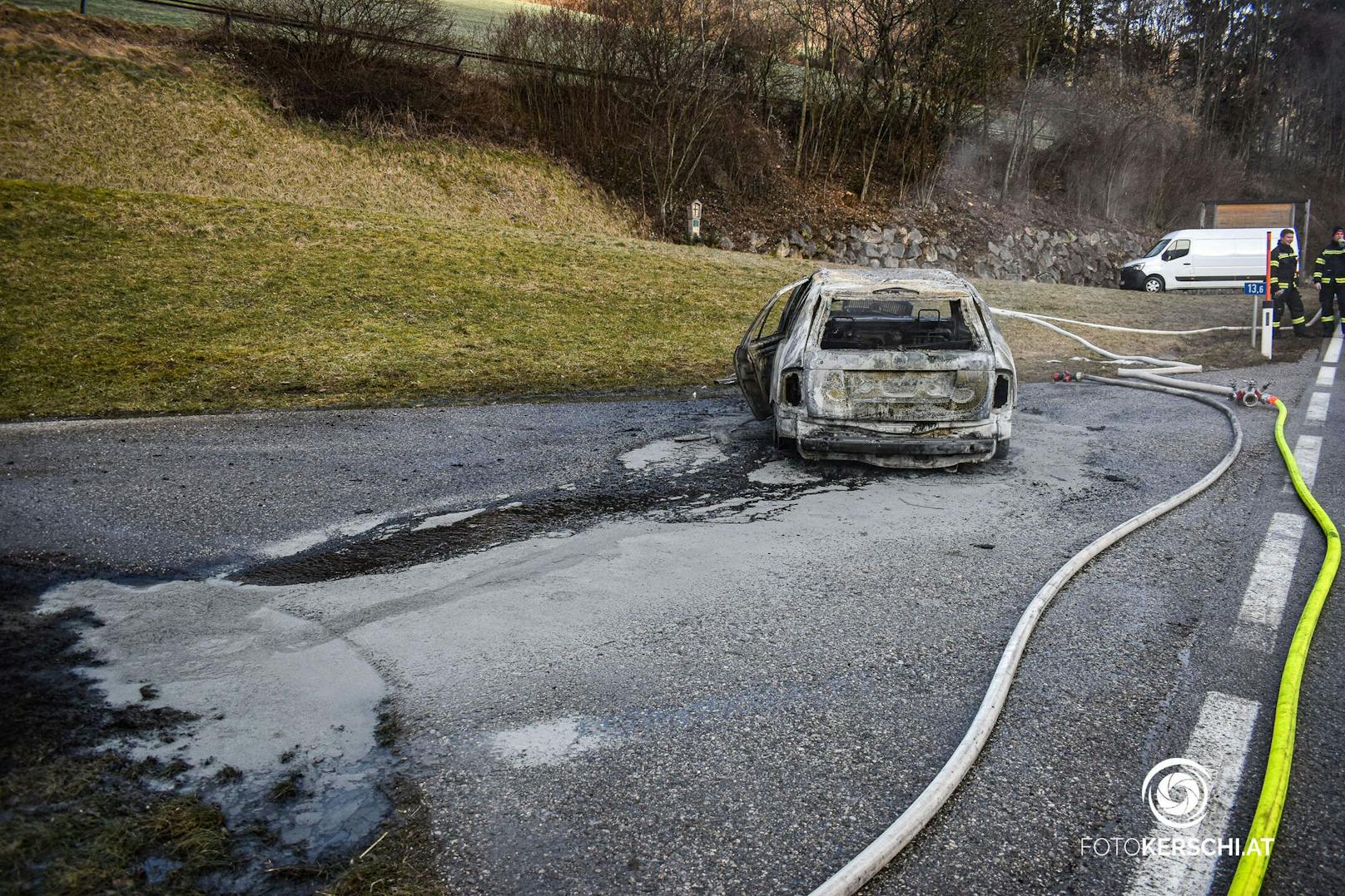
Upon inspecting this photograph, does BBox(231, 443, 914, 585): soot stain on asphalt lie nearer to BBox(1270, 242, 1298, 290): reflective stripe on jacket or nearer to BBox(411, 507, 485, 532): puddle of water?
BBox(411, 507, 485, 532): puddle of water

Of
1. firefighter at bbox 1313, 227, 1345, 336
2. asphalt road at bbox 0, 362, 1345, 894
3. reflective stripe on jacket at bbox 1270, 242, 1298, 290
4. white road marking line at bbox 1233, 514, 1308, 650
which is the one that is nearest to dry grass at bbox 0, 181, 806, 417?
asphalt road at bbox 0, 362, 1345, 894

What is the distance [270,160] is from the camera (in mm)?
21375

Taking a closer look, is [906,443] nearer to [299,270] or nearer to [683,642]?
[683,642]

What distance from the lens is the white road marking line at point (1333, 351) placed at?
525 inches

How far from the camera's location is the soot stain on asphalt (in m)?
5.07

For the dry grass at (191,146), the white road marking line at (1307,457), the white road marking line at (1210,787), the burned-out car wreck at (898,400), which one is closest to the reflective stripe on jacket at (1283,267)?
the white road marking line at (1307,457)

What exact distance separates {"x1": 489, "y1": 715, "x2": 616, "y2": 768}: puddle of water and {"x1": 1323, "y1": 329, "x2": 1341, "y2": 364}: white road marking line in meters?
13.7

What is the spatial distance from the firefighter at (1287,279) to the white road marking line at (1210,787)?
47.2ft

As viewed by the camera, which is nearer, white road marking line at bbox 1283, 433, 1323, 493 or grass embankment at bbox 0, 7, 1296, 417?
white road marking line at bbox 1283, 433, 1323, 493

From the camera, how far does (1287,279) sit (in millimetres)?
15930

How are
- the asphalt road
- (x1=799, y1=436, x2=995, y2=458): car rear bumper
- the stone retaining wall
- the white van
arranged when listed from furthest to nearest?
the stone retaining wall → the white van → (x1=799, y1=436, x2=995, y2=458): car rear bumper → the asphalt road

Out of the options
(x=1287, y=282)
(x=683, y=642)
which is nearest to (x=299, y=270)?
(x=683, y=642)

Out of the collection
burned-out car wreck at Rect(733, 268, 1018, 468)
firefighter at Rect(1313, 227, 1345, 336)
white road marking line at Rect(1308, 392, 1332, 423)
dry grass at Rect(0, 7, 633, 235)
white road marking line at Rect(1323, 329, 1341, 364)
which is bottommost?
white road marking line at Rect(1308, 392, 1332, 423)

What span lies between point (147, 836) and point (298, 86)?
24028 mm
